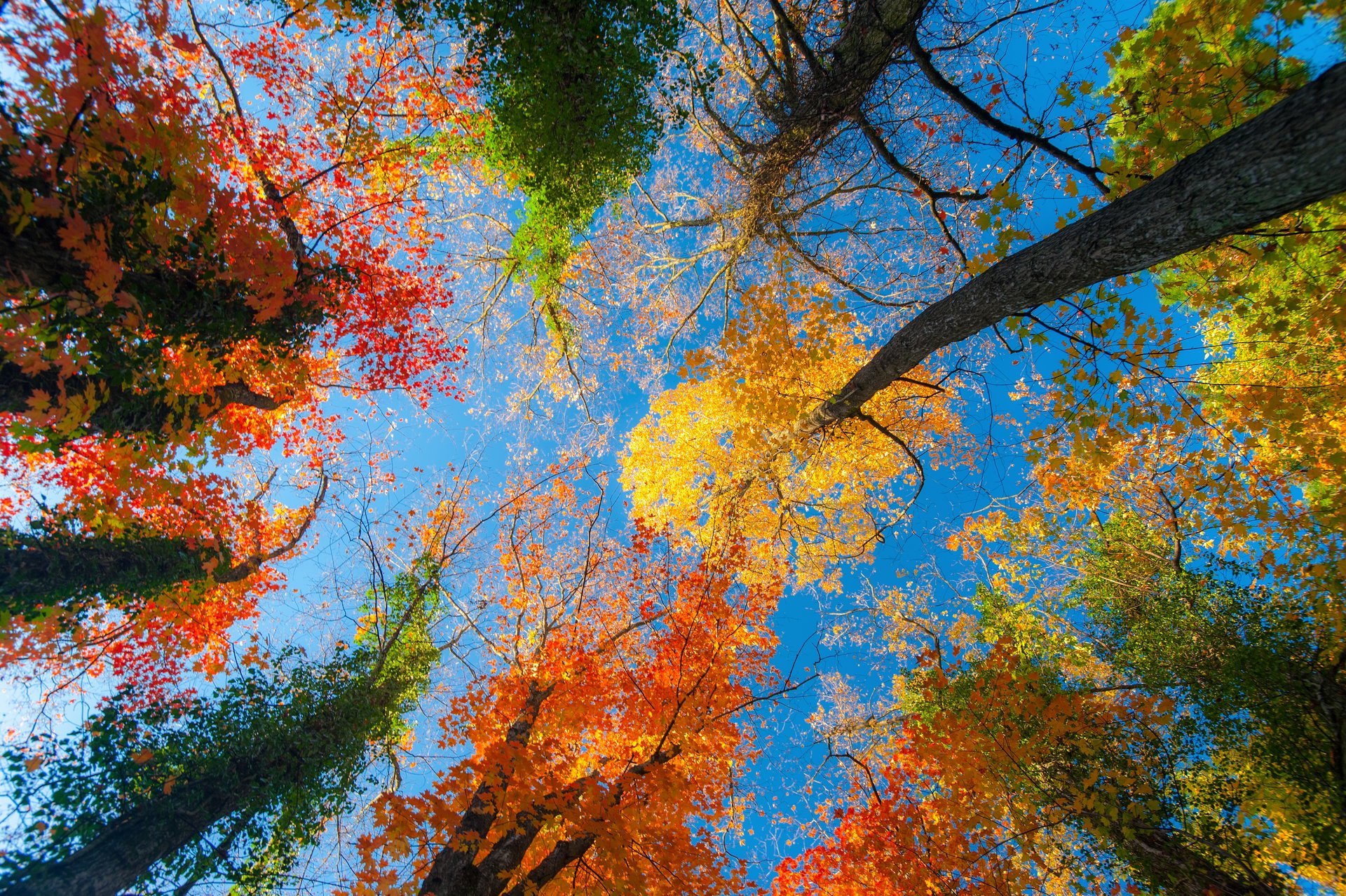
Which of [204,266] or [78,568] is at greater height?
[204,266]

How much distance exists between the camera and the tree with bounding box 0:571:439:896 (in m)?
4.40

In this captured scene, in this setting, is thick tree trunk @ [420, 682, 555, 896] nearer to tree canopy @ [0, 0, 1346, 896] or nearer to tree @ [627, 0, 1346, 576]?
tree canopy @ [0, 0, 1346, 896]

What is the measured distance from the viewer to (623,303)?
11.2m

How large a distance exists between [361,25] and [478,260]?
15.7 ft

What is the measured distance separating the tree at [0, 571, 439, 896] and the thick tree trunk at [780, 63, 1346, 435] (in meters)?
9.78

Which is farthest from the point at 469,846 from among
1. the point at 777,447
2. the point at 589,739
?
the point at 777,447

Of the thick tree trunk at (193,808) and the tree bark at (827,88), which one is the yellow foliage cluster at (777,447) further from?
the thick tree trunk at (193,808)

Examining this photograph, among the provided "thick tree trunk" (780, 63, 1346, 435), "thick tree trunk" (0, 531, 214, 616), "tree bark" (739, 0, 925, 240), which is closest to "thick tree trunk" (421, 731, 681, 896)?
"thick tree trunk" (0, 531, 214, 616)

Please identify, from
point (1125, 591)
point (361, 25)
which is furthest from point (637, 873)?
point (361, 25)

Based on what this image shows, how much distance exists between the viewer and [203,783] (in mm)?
5266

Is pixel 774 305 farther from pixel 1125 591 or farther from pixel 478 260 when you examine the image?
pixel 1125 591

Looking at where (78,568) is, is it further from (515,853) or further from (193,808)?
(515,853)

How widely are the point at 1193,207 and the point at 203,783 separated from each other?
1076cm

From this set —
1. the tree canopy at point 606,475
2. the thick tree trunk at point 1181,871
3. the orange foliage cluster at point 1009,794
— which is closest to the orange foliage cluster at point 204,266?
the tree canopy at point 606,475
